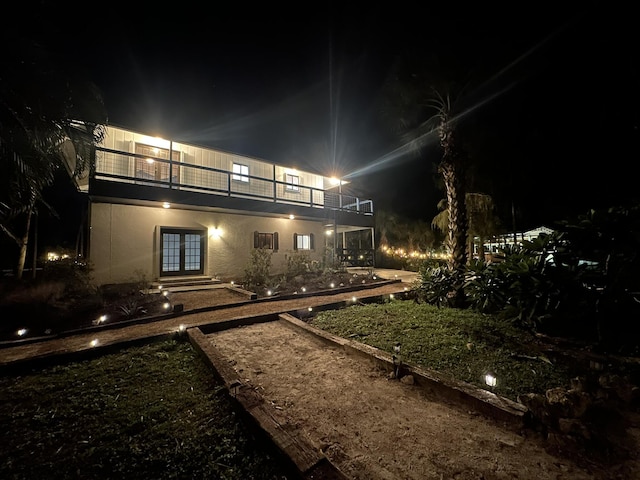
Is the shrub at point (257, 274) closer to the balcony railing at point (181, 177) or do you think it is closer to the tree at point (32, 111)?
the balcony railing at point (181, 177)

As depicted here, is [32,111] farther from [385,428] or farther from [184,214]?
[385,428]

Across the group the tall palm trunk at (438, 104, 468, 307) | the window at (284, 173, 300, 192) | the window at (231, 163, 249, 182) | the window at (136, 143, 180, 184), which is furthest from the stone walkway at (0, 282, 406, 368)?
the window at (284, 173, 300, 192)

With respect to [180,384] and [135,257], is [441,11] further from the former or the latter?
[135,257]

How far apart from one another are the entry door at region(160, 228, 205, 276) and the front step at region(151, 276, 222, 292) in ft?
1.68

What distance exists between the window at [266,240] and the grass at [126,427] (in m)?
9.10

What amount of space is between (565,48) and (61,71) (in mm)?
14668

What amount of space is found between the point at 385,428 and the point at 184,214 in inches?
430

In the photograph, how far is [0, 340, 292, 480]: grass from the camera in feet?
6.50

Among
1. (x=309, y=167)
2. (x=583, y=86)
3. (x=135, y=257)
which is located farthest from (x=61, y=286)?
(x=583, y=86)

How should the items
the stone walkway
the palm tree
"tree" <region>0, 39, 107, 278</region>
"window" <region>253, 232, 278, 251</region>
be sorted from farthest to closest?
"window" <region>253, 232, 278, 251</region> < the palm tree < "tree" <region>0, 39, 107, 278</region> < the stone walkway

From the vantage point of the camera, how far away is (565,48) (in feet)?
29.0

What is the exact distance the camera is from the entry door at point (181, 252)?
10422 millimetres

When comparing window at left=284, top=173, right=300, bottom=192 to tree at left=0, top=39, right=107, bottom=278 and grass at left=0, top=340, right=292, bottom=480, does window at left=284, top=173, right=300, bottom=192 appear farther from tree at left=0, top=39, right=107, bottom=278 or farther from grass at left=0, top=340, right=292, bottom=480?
grass at left=0, top=340, right=292, bottom=480

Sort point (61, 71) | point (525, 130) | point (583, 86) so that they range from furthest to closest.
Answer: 1. point (525, 130)
2. point (583, 86)
3. point (61, 71)
